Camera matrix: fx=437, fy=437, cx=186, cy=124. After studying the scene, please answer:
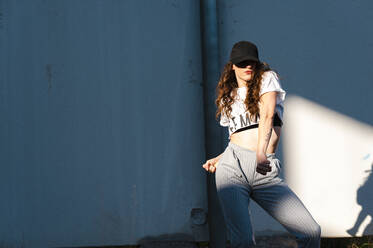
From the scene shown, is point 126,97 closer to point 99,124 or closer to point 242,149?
point 99,124

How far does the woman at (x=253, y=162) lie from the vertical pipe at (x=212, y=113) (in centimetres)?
133

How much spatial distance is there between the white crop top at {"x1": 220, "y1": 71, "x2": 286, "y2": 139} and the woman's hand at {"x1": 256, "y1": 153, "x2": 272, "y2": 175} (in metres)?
0.28

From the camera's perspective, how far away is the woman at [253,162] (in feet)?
7.35

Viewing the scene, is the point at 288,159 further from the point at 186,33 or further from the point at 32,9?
the point at 32,9

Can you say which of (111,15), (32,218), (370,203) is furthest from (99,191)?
(370,203)

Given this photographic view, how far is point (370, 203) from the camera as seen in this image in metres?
3.96

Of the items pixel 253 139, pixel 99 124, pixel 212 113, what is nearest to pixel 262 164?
pixel 253 139

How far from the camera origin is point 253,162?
2316 mm

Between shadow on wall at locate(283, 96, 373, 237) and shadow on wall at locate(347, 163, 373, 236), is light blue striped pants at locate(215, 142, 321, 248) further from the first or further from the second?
shadow on wall at locate(347, 163, 373, 236)

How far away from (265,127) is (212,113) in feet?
5.30

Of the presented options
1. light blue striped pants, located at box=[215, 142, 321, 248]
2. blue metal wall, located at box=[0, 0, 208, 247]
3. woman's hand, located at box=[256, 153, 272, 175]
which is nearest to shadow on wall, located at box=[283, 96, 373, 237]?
blue metal wall, located at box=[0, 0, 208, 247]

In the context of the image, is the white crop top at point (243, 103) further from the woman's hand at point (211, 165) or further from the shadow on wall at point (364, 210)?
the shadow on wall at point (364, 210)

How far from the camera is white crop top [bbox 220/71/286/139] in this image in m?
2.31

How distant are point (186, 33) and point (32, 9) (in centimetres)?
141
